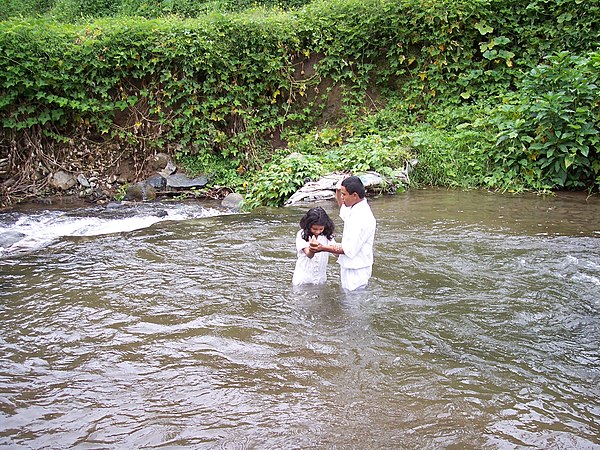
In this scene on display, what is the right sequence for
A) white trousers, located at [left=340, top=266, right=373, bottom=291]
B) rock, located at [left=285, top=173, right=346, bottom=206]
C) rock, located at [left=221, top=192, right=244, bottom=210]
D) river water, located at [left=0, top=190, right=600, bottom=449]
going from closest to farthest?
river water, located at [left=0, top=190, right=600, bottom=449] → white trousers, located at [left=340, top=266, right=373, bottom=291] → rock, located at [left=285, top=173, right=346, bottom=206] → rock, located at [left=221, top=192, right=244, bottom=210]

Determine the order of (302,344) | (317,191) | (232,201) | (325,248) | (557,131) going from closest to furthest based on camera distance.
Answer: (302,344) → (325,248) → (557,131) → (317,191) → (232,201)

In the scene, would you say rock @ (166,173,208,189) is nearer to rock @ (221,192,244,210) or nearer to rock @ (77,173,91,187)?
rock @ (221,192,244,210)

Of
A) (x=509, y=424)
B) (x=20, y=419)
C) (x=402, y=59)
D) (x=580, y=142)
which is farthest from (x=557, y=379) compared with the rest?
(x=402, y=59)

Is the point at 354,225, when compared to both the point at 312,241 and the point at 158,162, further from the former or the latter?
the point at 158,162

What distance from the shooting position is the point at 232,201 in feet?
37.8

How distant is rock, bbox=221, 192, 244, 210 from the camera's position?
11280mm

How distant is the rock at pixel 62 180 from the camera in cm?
1251

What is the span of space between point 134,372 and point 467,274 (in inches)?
148

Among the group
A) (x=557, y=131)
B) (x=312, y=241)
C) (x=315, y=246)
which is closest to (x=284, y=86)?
(x=557, y=131)

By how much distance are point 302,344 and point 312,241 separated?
1099 millimetres

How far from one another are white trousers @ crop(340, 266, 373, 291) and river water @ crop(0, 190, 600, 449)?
0.12 m

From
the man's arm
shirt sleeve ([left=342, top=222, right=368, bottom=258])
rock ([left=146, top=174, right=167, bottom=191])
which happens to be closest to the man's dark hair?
shirt sleeve ([left=342, top=222, right=368, bottom=258])

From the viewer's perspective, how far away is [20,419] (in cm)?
364

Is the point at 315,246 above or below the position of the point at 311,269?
above
